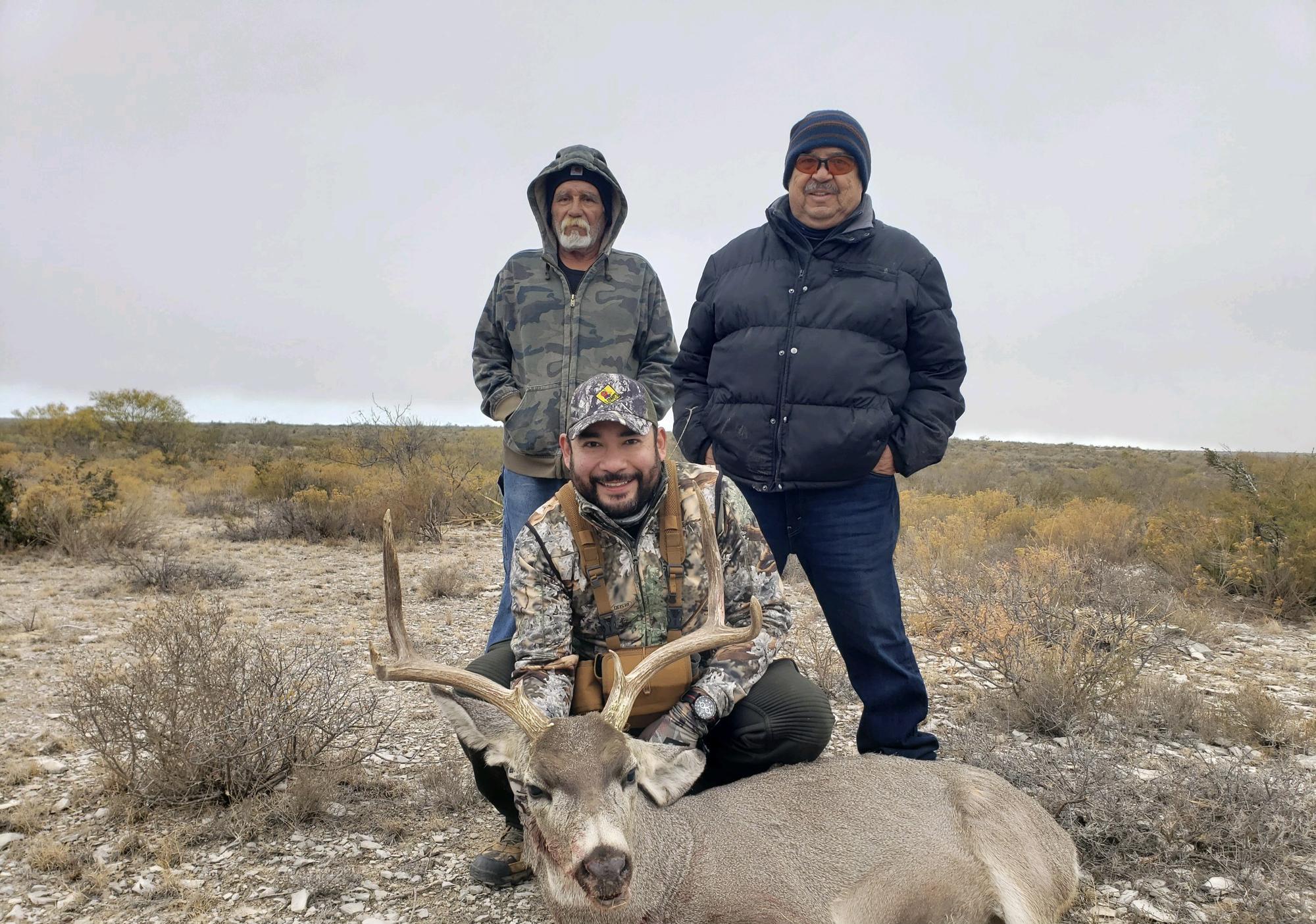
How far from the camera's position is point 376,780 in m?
5.21

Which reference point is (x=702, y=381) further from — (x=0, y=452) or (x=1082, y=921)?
(x=0, y=452)

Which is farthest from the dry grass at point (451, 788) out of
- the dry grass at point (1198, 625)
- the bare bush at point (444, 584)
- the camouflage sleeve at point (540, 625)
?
the dry grass at point (1198, 625)

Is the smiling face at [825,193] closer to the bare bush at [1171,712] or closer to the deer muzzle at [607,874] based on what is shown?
the deer muzzle at [607,874]

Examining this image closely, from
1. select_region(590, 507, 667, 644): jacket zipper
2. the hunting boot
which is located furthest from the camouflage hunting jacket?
the hunting boot

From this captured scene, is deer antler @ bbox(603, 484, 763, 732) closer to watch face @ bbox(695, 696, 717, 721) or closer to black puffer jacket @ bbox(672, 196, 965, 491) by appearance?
watch face @ bbox(695, 696, 717, 721)

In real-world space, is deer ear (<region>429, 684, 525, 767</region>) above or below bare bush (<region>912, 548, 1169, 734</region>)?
above

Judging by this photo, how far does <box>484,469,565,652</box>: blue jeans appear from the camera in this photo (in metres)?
5.07

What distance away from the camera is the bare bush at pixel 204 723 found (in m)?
4.71

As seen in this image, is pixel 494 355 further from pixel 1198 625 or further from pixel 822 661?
pixel 1198 625

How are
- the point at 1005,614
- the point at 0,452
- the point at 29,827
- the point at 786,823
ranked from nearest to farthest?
the point at 786,823 → the point at 29,827 → the point at 1005,614 → the point at 0,452

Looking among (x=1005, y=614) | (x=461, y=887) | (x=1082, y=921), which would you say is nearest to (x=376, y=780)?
(x=461, y=887)

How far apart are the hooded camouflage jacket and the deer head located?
184 cm

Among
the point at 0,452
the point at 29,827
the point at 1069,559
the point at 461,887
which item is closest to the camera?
the point at 461,887

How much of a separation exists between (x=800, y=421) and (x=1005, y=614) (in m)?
3.72
